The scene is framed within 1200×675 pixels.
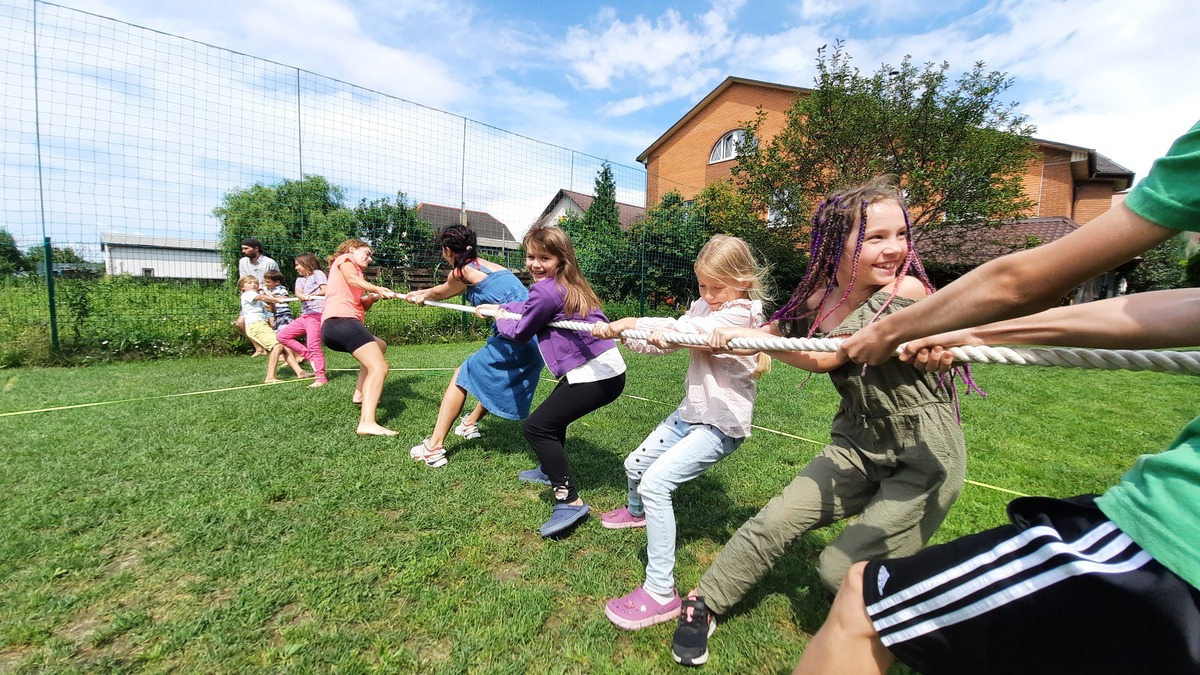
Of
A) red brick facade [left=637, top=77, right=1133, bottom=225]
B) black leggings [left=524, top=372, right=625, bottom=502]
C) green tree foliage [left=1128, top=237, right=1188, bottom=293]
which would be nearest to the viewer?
black leggings [left=524, top=372, right=625, bottom=502]

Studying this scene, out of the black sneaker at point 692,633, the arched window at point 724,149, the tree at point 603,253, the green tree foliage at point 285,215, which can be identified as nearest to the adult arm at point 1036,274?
the black sneaker at point 692,633

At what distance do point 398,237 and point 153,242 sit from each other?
4.07 m

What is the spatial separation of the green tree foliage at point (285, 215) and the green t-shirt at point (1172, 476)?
10165 mm

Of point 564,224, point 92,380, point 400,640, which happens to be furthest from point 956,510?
point 564,224

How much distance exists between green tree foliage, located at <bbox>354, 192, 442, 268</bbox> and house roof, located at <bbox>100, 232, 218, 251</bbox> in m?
2.48

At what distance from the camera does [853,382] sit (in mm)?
2025

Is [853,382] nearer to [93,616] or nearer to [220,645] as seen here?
[220,645]

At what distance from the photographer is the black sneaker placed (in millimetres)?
2090

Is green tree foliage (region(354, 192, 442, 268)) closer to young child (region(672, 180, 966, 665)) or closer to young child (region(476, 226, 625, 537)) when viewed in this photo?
young child (region(476, 226, 625, 537))

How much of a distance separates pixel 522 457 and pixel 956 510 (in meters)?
3.03

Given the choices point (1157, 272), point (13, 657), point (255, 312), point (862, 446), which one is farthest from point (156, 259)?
point (1157, 272)

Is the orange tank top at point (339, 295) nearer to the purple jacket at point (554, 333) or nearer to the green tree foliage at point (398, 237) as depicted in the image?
the purple jacket at point (554, 333)

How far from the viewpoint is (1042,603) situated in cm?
91

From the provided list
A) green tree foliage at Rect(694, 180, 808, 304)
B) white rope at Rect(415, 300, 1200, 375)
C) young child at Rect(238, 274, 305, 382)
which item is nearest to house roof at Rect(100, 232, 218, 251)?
young child at Rect(238, 274, 305, 382)
